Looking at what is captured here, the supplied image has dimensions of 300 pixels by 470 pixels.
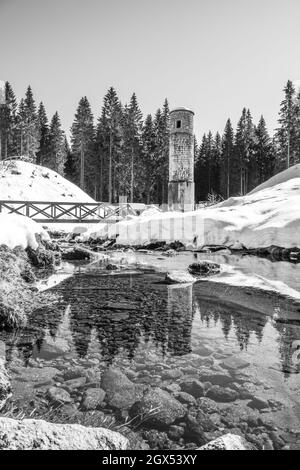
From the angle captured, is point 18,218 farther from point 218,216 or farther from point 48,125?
point 48,125

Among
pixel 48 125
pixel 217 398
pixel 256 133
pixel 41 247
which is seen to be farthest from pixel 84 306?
pixel 48 125

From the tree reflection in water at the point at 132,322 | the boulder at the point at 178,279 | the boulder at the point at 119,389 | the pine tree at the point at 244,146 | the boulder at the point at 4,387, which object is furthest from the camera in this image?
the pine tree at the point at 244,146

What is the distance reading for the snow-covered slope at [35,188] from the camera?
110 feet

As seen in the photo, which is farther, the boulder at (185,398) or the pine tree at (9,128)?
the pine tree at (9,128)

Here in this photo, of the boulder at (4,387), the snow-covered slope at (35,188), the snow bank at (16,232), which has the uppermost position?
the snow-covered slope at (35,188)

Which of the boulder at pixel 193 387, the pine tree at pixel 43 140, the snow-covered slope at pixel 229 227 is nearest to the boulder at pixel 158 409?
the boulder at pixel 193 387

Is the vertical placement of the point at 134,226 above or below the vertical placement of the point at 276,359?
above

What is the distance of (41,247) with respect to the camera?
1108 cm

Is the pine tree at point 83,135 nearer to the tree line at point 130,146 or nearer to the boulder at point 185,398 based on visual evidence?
the tree line at point 130,146

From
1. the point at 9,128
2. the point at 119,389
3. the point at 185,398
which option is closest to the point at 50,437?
the point at 119,389

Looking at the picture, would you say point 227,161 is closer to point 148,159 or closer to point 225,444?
point 148,159

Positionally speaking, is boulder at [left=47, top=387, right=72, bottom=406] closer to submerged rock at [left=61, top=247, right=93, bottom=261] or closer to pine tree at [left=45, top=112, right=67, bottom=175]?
submerged rock at [left=61, top=247, right=93, bottom=261]

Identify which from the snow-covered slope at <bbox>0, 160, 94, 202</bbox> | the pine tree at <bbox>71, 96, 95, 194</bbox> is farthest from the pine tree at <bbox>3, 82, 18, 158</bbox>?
the snow-covered slope at <bbox>0, 160, 94, 202</bbox>

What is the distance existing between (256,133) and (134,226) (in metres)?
38.3
